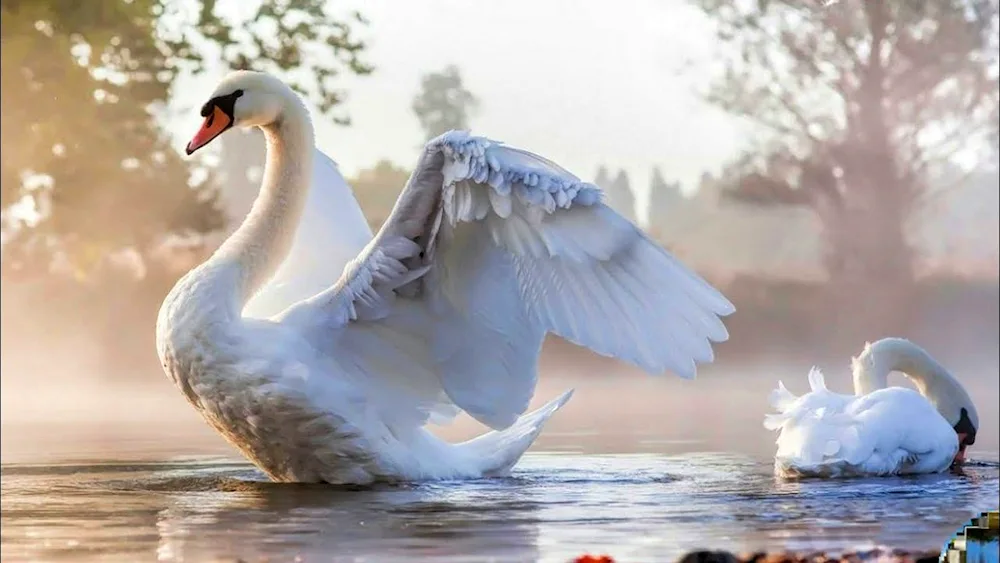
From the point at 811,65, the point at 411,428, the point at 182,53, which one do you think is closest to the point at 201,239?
the point at 182,53

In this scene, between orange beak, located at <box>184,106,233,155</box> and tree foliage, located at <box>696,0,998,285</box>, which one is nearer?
orange beak, located at <box>184,106,233,155</box>

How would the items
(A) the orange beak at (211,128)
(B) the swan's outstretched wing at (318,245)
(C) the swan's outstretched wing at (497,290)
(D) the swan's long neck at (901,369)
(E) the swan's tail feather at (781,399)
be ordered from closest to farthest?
(C) the swan's outstretched wing at (497,290), (A) the orange beak at (211,128), (B) the swan's outstretched wing at (318,245), (E) the swan's tail feather at (781,399), (D) the swan's long neck at (901,369)

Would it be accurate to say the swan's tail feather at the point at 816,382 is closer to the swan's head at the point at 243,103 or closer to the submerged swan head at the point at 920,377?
the submerged swan head at the point at 920,377

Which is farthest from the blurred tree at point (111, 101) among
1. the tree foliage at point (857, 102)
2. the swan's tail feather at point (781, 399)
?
the swan's tail feather at point (781, 399)

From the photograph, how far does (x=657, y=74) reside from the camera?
12.7 feet

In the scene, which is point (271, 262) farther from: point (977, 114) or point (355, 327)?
point (977, 114)

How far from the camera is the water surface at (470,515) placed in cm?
214

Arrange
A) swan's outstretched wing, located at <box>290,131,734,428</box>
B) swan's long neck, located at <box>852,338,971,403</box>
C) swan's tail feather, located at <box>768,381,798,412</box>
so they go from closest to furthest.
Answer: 1. swan's outstretched wing, located at <box>290,131,734,428</box>
2. swan's tail feather, located at <box>768,381,798,412</box>
3. swan's long neck, located at <box>852,338,971,403</box>

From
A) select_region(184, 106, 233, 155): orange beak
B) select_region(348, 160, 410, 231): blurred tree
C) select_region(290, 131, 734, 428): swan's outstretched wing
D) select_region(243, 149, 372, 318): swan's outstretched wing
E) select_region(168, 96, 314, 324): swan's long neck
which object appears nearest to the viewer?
select_region(290, 131, 734, 428): swan's outstretched wing

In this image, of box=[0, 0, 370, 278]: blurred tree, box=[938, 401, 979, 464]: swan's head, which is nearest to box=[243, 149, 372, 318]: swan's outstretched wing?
box=[0, 0, 370, 278]: blurred tree

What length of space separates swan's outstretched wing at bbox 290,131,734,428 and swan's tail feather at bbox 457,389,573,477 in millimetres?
143

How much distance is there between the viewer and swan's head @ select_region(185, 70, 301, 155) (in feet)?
8.87

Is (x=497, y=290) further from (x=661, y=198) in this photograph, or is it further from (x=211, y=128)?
(x=661, y=198)

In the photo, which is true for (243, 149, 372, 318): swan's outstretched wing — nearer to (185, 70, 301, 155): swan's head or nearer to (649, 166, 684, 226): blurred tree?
(185, 70, 301, 155): swan's head
